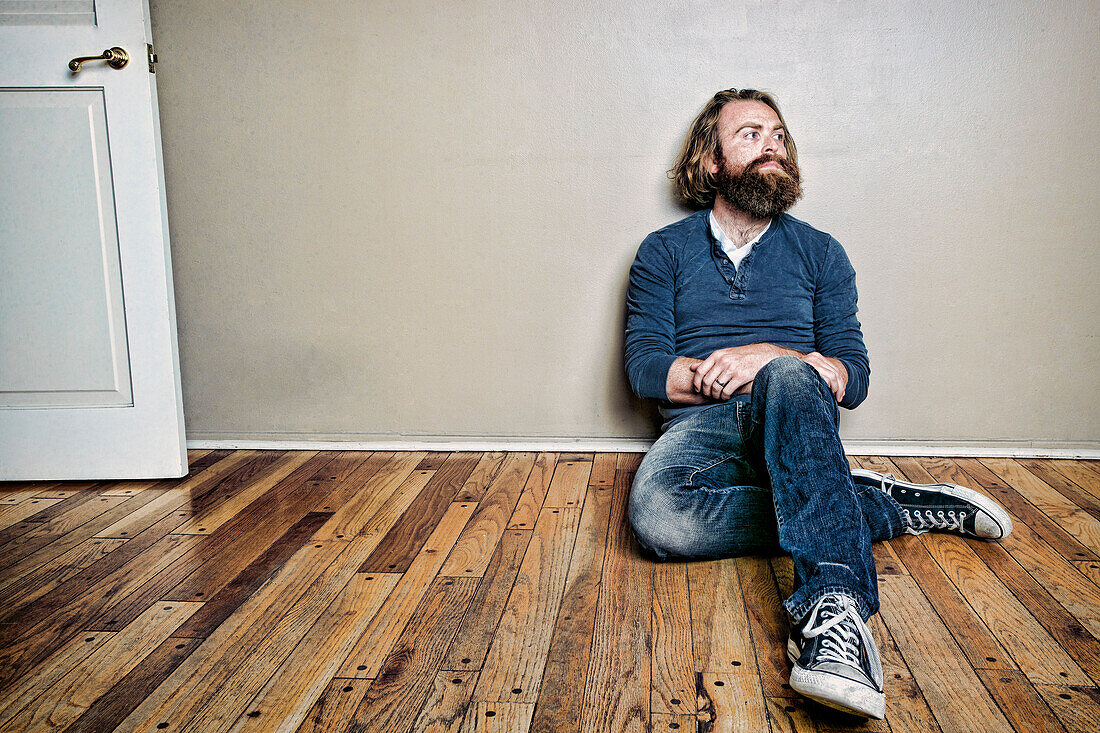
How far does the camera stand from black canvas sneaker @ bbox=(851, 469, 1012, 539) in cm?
177

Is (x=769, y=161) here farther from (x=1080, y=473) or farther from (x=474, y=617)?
(x=474, y=617)

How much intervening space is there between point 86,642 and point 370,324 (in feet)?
4.22

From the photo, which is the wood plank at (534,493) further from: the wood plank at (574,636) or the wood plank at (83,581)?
the wood plank at (83,581)

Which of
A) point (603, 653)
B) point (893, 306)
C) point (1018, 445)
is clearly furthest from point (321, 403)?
point (1018, 445)

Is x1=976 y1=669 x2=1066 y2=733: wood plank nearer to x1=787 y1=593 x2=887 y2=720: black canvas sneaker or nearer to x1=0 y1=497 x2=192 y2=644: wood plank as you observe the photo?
x1=787 y1=593 x2=887 y2=720: black canvas sneaker

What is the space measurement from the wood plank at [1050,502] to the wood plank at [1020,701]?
0.66 meters

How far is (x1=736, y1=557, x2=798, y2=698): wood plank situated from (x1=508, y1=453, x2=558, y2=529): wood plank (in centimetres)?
52

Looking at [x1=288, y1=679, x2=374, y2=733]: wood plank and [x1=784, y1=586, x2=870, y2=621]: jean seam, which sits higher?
[x1=784, y1=586, x2=870, y2=621]: jean seam

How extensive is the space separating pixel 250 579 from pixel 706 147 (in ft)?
5.00

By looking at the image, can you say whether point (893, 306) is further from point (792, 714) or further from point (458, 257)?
point (792, 714)

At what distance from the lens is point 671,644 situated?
1.38 meters

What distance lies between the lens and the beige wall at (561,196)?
228 cm

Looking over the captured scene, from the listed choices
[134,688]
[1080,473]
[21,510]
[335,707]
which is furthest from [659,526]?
[21,510]

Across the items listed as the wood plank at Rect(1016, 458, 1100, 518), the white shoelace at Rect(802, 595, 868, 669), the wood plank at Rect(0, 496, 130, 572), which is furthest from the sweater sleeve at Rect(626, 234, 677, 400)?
the wood plank at Rect(0, 496, 130, 572)
